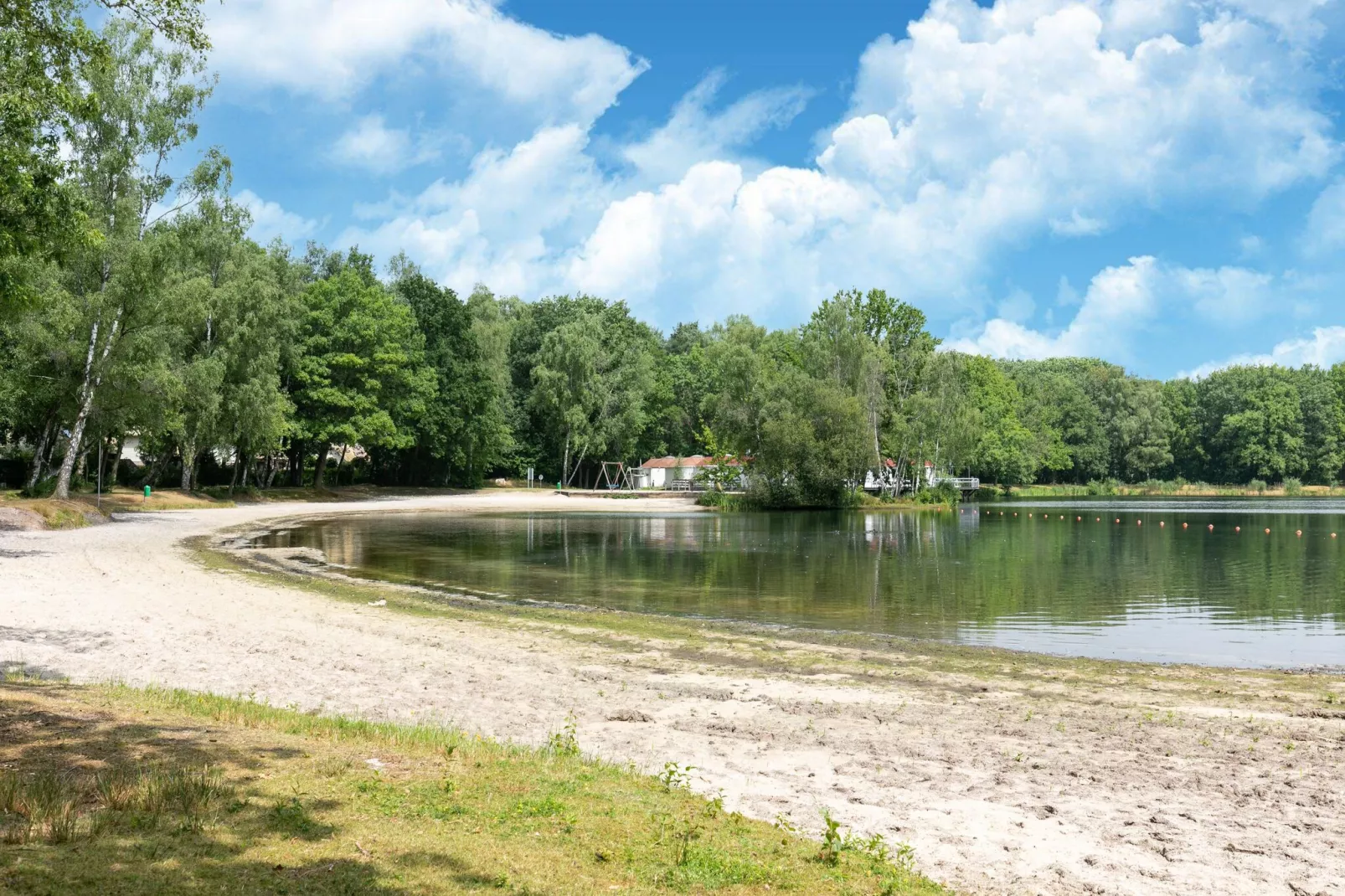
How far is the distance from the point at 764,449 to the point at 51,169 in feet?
195

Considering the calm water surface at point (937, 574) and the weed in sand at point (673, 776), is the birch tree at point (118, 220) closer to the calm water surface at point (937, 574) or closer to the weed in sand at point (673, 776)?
the calm water surface at point (937, 574)

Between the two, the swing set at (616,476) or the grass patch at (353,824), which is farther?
the swing set at (616,476)

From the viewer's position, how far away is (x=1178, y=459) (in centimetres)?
13125

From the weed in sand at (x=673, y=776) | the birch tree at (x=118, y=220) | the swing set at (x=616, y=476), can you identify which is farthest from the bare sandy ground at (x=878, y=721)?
the swing set at (x=616, y=476)

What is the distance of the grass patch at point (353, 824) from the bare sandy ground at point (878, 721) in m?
1.07

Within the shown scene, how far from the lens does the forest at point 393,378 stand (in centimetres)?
3588

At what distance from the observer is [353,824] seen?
550 centimetres

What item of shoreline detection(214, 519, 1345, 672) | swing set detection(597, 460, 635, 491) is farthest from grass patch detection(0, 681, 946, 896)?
swing set detection(597, 460, 635, 491)

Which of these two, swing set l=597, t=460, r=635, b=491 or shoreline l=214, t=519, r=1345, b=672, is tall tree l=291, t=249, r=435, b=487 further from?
shoreline l=214, t=519, r=1345, b=672

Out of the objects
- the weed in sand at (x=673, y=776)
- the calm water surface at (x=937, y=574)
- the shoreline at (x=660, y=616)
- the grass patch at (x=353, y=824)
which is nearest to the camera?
the grass patch at (x=353, y=824)

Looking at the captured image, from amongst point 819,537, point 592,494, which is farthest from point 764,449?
point 819,537

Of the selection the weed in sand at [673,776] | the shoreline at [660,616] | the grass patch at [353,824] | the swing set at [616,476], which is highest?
→ the swing set at [616,476]

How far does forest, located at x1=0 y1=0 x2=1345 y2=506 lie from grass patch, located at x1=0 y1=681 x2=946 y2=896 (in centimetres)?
1114

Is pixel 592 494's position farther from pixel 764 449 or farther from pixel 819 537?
pixel 819 537
